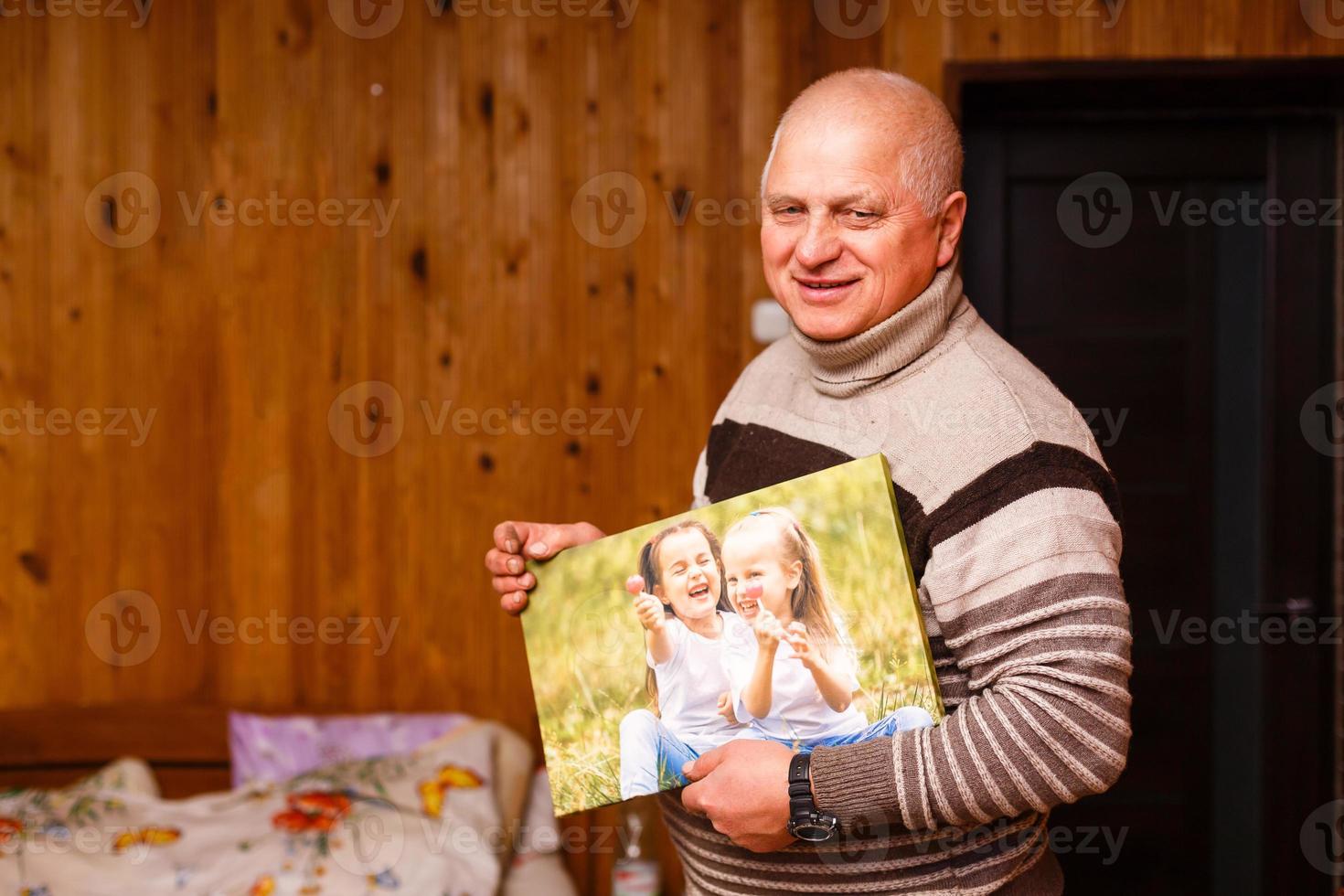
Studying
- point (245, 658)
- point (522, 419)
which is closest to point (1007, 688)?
point (522, 419)

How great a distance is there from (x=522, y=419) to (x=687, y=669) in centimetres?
156

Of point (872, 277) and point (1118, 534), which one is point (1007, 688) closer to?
point (1118, 534)

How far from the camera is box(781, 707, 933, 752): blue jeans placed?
966 millimetres

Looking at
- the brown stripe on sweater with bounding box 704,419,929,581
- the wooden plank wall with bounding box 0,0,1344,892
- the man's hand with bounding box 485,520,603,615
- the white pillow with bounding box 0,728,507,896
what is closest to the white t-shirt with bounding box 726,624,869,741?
the brown stripe on sweater with bounding box 704,419,929,581

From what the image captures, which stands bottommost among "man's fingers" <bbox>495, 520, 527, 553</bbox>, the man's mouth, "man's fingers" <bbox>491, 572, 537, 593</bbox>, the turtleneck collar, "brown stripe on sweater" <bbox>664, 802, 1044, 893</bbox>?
"brown stripe on sweater" <bbox>664, 802, 1044, 893</bbox>

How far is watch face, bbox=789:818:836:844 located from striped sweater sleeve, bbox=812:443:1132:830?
0.05ft

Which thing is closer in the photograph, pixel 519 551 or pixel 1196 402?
pixel 519 551

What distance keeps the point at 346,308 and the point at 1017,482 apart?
1.96 metres

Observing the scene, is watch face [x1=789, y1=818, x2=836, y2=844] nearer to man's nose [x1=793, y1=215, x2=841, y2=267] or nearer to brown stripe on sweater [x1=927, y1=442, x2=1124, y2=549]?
brown stripe on sweater [x1=927, y1=442, x2=1124, y2=549]

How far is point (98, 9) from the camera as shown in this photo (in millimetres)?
2531

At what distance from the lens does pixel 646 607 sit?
1.08 m

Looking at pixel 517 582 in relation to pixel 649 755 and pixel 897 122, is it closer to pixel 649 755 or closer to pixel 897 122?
pixel 649 755

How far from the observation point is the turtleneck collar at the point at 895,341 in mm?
1046

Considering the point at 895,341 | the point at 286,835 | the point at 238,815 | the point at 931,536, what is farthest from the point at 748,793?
the point at 238,815
